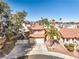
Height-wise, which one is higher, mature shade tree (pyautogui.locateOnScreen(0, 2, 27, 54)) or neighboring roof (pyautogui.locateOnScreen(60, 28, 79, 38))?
mature shade tree (pyautogui.locateOnScreen(0, 2, 27, 54))

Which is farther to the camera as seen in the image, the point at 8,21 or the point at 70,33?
the point at 8,21

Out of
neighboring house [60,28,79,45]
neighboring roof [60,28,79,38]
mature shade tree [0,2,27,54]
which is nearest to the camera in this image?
mature shade tree [0,2,27,54]

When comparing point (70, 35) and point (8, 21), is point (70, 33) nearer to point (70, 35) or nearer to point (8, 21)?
point (70, 35)

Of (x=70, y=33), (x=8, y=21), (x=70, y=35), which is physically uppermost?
(x=8, y=21)

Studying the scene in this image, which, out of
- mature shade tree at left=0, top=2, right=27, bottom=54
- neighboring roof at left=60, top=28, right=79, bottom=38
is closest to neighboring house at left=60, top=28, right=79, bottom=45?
neighboring roof at left=60, top=28, right=79, bottom=38

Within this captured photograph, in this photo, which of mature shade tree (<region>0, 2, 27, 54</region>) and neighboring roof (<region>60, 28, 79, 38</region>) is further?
neighboring roof (<region>60, 28, 79, 38</region>)

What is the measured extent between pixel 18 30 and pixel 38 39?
12.6m

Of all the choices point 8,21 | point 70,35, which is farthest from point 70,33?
point 8,21

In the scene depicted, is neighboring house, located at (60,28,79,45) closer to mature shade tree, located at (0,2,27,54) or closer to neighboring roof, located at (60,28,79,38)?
neighboring roof, located at (60,28,79,38)

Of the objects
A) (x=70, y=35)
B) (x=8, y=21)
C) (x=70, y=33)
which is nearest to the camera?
(x=70, y=35)

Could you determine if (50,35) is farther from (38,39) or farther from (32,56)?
(32,56)

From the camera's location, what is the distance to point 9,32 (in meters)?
40.7

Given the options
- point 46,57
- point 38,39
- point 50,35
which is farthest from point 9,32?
point 46,57

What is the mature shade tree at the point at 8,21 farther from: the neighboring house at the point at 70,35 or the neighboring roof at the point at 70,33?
the neighboring roof at the point at 70,33
